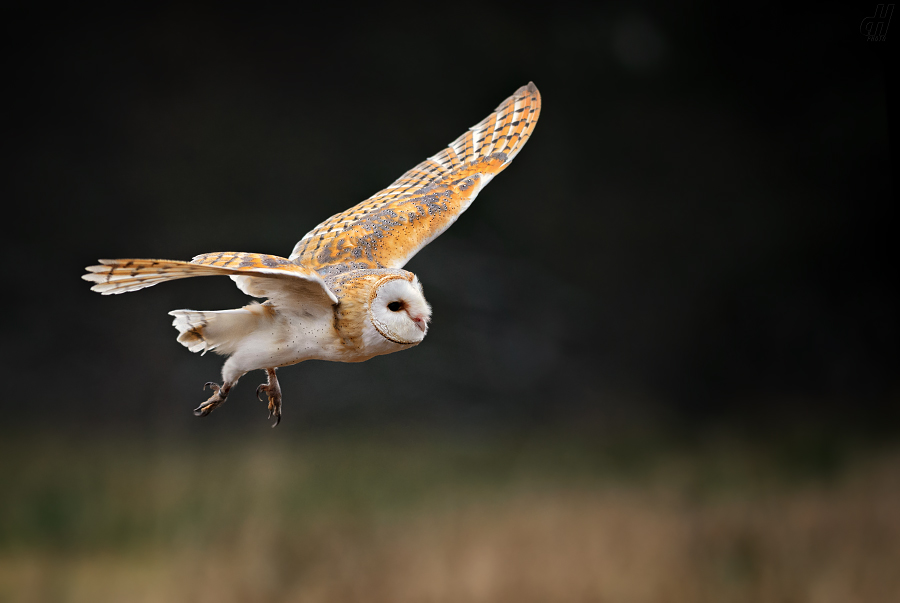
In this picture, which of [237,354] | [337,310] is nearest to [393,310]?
[337,310]

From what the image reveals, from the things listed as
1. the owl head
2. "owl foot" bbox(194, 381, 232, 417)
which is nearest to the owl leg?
"owl foot" bbox(194, 381, 232, 417)

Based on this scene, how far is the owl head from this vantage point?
4.31ft

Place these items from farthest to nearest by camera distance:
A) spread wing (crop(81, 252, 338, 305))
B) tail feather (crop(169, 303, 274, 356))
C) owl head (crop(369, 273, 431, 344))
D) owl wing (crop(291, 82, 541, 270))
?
owl wing (crop(291, 82, 541, 270)), tail feather (crop(169, 303, 274, 356)), owl head (crop(369, 273, 431, 344)), spread wing (crop(81, 252, 338, 305))

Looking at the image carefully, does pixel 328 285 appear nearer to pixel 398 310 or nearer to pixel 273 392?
pixel 398 310

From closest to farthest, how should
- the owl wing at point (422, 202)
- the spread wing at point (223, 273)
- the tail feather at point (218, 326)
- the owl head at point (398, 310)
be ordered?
the spread wing at point (223, 273), the owl head at point (398, 310), the tail feather at point (218, 326), the owl wing at point (422, 202)

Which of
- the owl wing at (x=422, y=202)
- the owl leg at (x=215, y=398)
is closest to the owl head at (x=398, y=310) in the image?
the owl wing at (x=422, y=202)

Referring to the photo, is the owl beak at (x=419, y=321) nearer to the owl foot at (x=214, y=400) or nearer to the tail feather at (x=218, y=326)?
the tail feather at (x=218, y=326)

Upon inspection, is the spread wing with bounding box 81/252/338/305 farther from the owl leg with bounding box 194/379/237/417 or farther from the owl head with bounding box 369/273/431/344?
the owl leg with bounding box 194/379/237/417

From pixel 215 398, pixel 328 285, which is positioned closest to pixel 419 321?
pixel 328 285

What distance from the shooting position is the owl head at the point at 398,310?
51.7 inches

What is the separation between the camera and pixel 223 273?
3.82 ft

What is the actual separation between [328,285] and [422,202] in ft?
1.32

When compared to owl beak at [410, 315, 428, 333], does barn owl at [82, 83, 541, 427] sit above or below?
above

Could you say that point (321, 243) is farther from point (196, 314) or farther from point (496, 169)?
point (496, 169)
